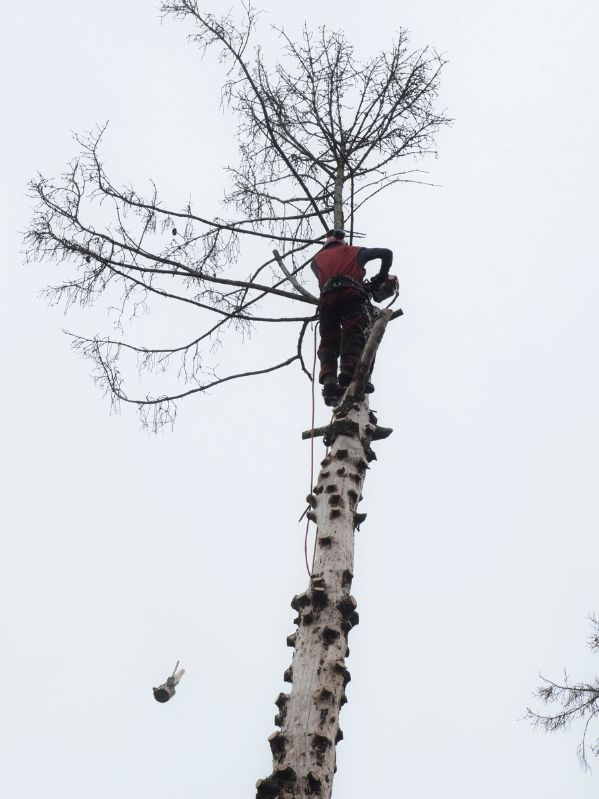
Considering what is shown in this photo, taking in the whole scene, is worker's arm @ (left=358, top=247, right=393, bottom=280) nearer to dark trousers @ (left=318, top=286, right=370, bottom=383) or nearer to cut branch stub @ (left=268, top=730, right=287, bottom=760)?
dark trousers @ (left=318, top=286, right=370, bottom=383)

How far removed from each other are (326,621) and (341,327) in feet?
7.86

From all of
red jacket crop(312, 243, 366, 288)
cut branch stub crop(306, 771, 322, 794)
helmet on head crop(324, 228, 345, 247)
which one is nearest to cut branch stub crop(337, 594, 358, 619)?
cut branch stub crop(306, 771, 322, 794)

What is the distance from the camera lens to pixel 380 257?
17.2 feet

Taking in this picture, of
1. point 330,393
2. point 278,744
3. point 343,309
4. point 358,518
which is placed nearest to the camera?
point 278,744

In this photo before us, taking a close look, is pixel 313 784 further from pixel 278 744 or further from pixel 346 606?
pixel 346 606

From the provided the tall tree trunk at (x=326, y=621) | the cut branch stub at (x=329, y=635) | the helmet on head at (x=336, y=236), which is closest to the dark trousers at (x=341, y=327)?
the tall tree trunk at (x=326, y=621)

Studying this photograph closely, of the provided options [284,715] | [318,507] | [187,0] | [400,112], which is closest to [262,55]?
[187,0]

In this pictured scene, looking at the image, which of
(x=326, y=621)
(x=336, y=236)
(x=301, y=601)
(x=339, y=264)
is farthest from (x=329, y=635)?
(x=336, y=236)

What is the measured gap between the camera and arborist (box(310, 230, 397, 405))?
15.9ft

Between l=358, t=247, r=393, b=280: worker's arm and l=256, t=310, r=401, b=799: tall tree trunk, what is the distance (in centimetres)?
→ 78

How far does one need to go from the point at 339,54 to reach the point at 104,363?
3885mm

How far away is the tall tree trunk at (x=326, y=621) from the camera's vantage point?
2.70 metres

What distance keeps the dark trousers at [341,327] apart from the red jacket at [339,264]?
0.19 m

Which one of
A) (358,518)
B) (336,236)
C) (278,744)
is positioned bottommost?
(278,744)
